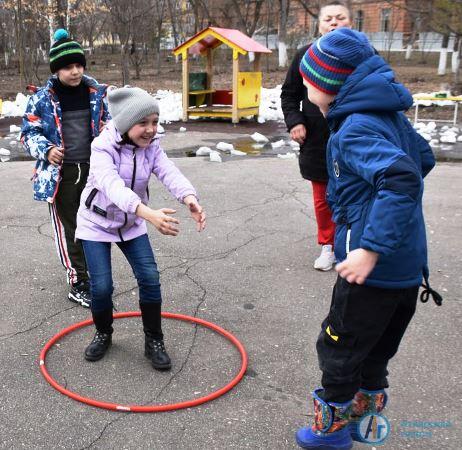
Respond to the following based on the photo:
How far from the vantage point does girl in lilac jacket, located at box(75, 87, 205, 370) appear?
2.88 meters

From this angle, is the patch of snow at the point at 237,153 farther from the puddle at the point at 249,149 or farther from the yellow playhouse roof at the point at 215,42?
the yellow playhouse roof at the point at 215,42

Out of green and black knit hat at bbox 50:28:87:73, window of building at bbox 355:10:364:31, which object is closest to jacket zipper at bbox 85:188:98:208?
green and black knit hat at bbox 50:28:87:73

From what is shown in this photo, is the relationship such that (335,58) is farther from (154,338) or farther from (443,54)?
(443,54)

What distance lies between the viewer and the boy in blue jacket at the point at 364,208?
1.90 m

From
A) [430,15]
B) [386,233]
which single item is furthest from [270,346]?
[430,15]

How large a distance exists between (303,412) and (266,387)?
11.3 inches

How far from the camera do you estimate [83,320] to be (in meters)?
3.80

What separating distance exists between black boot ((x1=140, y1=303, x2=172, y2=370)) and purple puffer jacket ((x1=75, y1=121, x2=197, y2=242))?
41cm

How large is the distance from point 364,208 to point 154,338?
164cm

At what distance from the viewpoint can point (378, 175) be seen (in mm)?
1904

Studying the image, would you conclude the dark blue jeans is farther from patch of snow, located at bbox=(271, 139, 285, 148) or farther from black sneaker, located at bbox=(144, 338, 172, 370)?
patch of snow, located at bbox=(271, 139, 285, 148)

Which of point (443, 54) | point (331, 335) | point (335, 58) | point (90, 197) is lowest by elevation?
point (443, 54)

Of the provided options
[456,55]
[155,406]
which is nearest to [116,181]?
[155,406]

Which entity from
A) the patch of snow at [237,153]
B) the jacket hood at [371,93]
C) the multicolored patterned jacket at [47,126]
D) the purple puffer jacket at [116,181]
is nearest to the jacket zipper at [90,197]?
the purple puffer jacket at [116,181]
